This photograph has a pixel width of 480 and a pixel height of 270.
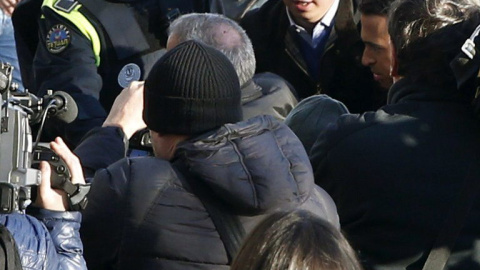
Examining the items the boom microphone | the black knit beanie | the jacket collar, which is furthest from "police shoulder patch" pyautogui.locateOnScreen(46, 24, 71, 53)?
the jacket collar

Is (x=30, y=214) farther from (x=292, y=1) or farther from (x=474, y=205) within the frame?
(x=292, y=1)

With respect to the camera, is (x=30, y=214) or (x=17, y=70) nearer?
(x=30, y=214)

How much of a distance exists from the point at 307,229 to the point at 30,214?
914mm

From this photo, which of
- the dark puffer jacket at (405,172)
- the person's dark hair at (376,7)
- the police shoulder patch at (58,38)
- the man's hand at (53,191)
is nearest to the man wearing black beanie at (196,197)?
the man's hand at (53,191)

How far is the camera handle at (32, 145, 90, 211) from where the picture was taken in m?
2.99

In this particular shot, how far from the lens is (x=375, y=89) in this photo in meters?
4.79

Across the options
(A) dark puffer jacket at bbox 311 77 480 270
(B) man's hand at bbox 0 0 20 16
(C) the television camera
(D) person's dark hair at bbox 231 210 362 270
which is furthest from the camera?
(B) man's hand at bbox 0 0 20 16

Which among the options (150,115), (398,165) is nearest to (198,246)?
(150,115)

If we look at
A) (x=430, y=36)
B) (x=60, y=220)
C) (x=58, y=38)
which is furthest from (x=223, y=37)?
(x=60, y=220)

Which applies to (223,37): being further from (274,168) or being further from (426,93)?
(274,168)

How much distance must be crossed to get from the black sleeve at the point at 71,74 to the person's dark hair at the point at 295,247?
249cm

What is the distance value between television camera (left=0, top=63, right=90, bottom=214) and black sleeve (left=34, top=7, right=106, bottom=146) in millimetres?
1667

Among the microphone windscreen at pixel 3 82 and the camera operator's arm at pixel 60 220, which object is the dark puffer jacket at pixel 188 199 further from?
the microphone windscreen at pixel 3 82

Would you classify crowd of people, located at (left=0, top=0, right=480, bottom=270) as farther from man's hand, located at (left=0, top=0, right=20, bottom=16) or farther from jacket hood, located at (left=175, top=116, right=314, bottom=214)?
man's hand, located at (left=0, top=0, right=20, bottom=16)
